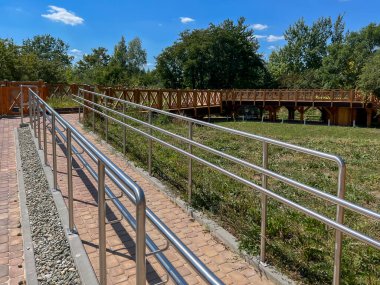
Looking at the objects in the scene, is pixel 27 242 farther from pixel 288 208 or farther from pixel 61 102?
pixel 61 102

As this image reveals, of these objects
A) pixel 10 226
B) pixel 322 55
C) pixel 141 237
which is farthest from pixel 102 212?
pixel 322 55

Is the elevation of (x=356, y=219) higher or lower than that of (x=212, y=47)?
lower

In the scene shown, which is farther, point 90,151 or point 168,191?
point 168,191

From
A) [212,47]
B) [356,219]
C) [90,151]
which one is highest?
[212,47]

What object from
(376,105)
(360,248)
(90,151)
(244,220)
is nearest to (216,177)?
(244,220)

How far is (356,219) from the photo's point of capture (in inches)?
162

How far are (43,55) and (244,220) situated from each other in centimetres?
7501

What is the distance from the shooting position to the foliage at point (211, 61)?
46.8 metres

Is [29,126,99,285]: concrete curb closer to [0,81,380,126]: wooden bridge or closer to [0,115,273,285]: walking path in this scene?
[0,115,273,285]: walking path

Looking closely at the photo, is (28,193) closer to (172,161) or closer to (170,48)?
(172,161)

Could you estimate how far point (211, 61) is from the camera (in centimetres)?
4669

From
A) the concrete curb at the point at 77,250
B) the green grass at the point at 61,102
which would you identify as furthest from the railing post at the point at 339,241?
the green grass at the point at 61,102

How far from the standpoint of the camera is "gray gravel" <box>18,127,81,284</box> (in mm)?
2820

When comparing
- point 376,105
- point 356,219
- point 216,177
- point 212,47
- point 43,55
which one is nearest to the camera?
point 356,219
